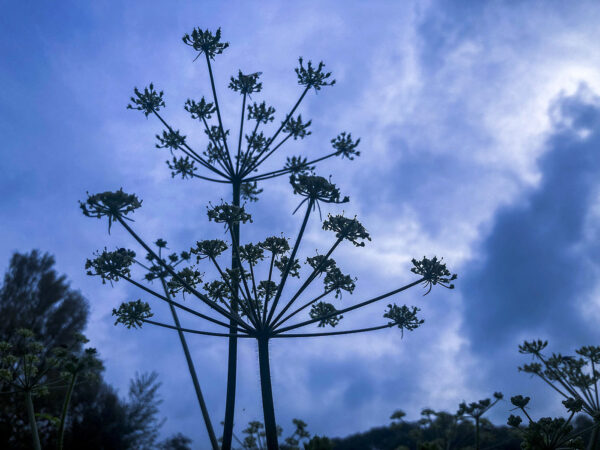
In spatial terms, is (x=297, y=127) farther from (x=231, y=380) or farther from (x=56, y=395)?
(x=56, y=395)

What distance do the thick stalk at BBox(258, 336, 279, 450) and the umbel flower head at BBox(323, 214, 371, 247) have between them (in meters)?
1.91

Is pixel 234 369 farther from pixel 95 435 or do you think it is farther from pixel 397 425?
pixel 95 435

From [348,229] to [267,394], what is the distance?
2.57 m

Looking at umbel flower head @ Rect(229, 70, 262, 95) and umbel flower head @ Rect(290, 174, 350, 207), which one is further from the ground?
umbel flower head @ Rect(229, 70, 262, 95)

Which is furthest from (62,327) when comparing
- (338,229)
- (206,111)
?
(338,229)

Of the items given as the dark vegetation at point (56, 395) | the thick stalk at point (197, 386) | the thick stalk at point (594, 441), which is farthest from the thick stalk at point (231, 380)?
the dark vegetation at point (56, 395)

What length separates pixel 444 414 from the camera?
1018 cm

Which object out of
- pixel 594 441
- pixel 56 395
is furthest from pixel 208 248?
pixel 56 395

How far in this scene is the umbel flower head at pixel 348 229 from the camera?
6.52 metres

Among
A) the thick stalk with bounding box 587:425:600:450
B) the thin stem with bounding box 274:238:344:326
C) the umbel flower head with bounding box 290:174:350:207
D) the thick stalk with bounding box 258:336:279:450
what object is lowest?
the thick stalk with bounding box 587:425:600:450

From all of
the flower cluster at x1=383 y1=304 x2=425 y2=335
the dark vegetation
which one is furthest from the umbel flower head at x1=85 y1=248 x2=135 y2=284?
the dark vegetation

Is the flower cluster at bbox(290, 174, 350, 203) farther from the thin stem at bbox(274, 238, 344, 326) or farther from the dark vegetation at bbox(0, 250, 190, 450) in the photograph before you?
the dark vegetation at bbox(0, 250, 190, 450)

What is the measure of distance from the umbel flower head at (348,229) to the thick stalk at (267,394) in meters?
1.91

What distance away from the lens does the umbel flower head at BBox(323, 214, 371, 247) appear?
21.4 feet
